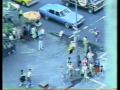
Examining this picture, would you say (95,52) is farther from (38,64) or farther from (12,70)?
(12,70)

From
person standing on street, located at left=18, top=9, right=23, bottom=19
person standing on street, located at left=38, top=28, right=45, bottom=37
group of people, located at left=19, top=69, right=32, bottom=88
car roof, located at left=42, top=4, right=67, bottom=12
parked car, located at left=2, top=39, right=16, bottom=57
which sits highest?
car roof, located at left=42, top=4, right=67, bottom=12

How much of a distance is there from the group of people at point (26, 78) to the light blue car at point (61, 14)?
329 millimetres

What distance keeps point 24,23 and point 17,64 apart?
0.25 meters

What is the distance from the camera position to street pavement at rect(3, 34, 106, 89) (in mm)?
2215

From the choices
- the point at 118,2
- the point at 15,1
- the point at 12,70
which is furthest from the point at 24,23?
the point at 118,2

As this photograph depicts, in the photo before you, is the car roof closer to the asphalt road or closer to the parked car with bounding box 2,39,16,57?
the asphalt road

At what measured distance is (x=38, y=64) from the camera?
226 cm

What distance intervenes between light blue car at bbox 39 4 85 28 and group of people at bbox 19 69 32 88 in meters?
0.33

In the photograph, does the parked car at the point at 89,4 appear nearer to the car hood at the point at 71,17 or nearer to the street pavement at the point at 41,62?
the car hood at the point at 71,17

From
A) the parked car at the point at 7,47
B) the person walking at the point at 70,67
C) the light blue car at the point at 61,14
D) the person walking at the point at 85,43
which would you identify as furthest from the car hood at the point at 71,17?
the parked car at the point at 7,47

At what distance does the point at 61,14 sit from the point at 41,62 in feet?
0.98

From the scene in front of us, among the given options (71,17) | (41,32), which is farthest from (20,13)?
(71,17)

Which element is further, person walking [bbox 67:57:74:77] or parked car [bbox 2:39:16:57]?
person walking [bbox 67:57:74:77]

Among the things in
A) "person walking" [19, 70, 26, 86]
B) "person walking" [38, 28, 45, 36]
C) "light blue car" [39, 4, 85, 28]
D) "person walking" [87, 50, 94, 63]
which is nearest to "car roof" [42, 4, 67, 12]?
"light blue car" [39, 4, 85, 28]
